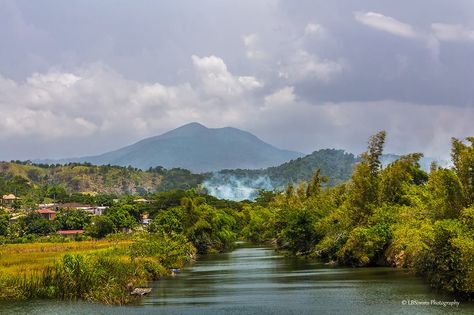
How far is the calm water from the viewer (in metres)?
34.0

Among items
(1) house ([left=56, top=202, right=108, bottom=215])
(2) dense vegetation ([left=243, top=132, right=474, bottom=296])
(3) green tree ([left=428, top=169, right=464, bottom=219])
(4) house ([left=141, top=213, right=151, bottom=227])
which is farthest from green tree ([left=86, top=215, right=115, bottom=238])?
(3) green tree ([left=428, top=169, right=464, bottom=219])

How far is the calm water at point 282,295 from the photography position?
3400 centimetres

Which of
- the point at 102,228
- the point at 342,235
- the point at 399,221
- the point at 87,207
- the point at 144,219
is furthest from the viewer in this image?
the point at 87,207

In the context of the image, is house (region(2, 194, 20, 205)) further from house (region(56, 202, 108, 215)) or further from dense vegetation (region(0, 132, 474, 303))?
dense vegetation (region(0, 132, 474, 303))

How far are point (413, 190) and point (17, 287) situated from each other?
4008cm

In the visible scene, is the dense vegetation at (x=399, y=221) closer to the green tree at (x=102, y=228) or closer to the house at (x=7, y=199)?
the green tree at (x=102, y=228)

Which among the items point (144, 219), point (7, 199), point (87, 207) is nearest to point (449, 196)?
point (144, 219)

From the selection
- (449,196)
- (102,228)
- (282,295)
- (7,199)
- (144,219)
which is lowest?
(282,295)

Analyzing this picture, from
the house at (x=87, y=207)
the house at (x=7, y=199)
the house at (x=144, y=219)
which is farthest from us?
the house at (x=7, y=199)

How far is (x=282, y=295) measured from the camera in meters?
40.5

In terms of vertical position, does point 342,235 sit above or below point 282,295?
above

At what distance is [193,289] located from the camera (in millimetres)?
45500

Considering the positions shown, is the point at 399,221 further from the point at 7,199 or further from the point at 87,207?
the point at 7,199

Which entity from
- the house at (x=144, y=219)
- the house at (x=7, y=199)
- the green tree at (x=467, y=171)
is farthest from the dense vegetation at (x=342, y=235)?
the house at (x=7, y=199)
